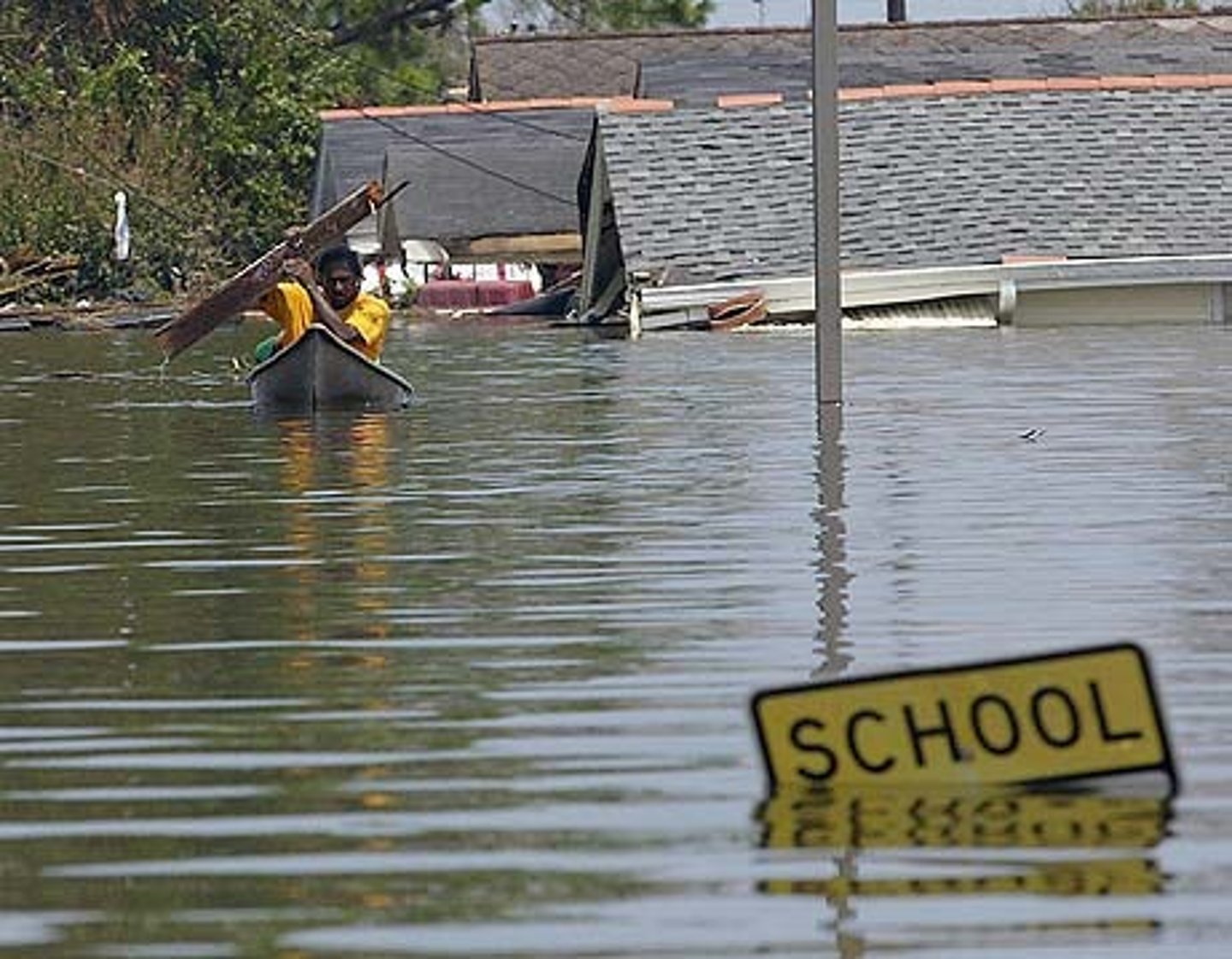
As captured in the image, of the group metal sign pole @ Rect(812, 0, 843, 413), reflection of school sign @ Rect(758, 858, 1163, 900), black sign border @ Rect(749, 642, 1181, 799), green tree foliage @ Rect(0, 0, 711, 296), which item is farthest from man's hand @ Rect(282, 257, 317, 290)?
green tree foliage @ Rect(0, 0, 711, 296)

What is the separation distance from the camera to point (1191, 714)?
10766mm

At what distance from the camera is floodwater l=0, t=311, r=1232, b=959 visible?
8.19 m

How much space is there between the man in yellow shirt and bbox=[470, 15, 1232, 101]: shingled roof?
32.7 m

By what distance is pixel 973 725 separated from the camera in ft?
30.1

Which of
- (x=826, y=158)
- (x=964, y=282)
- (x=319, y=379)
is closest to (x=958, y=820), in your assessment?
(x=826, y=158)

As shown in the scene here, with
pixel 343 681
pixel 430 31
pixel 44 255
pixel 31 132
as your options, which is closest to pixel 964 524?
pixel 343 681

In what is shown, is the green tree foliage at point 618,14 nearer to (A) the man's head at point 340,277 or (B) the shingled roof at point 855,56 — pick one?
(B) the shingled roof at point 855,56

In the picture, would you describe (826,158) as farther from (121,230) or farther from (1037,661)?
(121,230)

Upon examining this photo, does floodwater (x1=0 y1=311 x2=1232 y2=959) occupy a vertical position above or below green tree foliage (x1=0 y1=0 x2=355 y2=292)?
above

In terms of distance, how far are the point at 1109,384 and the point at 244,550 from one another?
582 inches

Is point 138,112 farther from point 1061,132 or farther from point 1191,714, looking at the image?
point 1191,714

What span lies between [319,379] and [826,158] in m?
5.66

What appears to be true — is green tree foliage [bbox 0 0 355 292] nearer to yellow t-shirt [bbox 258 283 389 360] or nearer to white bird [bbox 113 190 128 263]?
white bird [bbox 113 190 128 263]

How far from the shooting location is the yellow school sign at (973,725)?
9.04 m
